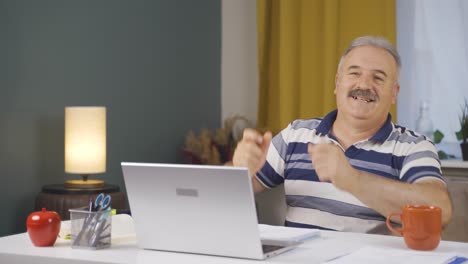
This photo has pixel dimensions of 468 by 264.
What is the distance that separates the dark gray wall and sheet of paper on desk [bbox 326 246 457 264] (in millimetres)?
2138

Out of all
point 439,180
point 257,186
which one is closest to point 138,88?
point 257,186

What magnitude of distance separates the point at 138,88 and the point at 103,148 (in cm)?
79

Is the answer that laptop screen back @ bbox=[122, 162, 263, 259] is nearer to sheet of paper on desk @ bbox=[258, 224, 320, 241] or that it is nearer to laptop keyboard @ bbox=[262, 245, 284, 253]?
laptop keyboard @ bbox=[262, 245, 284, 253]

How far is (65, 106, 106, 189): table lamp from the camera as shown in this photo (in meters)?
3.53

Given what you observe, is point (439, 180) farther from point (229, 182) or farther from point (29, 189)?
point (29, 189)

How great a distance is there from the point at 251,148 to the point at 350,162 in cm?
48

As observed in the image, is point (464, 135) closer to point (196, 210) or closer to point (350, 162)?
point (350, 162)

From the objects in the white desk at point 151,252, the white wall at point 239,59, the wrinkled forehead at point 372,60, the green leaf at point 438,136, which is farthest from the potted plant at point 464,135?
the white desk at point 151,252

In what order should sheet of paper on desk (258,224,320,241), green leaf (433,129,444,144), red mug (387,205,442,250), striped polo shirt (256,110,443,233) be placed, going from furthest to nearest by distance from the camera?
green leaf (433,129,444,144) < striped polo shirt (256,110,443,233) < sheet of paper on desk (258,224,320,241) < red mug (387,205,442,250)

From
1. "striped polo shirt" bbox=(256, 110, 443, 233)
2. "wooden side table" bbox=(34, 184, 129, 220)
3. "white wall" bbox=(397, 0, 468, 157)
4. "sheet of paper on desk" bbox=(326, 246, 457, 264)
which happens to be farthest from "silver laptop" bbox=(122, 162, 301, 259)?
"white wall" bbox=(397, 0, 468, 157)

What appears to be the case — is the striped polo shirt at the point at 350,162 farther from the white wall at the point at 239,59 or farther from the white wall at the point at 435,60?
the white wall at the point at 239,59

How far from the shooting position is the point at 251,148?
2.25 m

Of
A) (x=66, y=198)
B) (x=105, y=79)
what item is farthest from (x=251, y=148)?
(x=105, y=79)

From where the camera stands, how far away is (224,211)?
1731 mm
